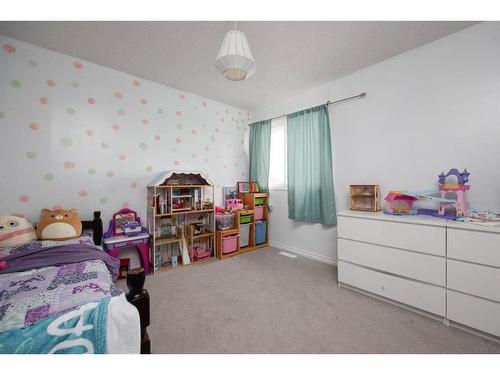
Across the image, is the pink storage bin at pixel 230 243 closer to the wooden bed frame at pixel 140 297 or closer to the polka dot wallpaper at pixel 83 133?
the polka dot wallpaper at pixel 83 133

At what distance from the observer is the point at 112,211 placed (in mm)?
2555

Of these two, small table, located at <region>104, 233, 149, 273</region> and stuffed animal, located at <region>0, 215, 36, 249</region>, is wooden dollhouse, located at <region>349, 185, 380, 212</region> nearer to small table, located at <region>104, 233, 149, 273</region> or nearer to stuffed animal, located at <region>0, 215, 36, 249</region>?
small table, located at <region>104, 233, 149, 273</region>

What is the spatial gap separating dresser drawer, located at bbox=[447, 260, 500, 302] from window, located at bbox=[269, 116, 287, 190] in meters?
2.27

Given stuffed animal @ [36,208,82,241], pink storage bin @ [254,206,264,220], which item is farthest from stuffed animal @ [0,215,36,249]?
pink storage bin @ [254,206,264,220]

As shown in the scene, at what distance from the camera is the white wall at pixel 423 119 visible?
1.78 metres

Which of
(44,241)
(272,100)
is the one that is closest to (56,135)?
(44,241)

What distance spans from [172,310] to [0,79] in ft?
8.90

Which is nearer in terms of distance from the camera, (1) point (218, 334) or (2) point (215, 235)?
(1) point (218, 334)

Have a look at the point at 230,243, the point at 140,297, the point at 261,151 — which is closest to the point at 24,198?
the point at 140,297

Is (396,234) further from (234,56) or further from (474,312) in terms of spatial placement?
(234,56)

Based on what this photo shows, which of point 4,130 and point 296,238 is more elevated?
point 4,130

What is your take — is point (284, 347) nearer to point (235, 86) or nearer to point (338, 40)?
point (338, 40)

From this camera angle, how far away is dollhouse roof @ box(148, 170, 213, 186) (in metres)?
2.73

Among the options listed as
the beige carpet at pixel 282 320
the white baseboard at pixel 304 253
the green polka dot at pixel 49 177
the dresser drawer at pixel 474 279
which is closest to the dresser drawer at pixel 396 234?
the dresser drawer at pixel 474 279
